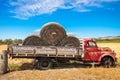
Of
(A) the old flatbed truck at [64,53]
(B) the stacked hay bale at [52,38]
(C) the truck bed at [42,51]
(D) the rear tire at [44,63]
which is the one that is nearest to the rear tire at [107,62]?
(A) the old flatbed truck at [64,53]

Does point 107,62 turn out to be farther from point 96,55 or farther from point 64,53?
point 64,53

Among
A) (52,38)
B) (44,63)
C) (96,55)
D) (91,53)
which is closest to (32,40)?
A: (52,38)

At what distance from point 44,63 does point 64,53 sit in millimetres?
1384

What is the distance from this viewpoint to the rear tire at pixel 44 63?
45.4 ft

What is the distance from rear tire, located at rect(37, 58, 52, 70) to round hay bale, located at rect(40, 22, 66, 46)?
101 centimetres

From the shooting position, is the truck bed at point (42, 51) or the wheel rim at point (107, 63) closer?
the truck bed at point (42, 51)

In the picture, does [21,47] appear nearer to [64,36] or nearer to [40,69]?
[40,69]

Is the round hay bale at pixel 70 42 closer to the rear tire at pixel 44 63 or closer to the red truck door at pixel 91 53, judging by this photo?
the red truck door at pixel 91 53

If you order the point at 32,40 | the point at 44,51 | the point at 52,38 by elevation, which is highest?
the point at 52,38

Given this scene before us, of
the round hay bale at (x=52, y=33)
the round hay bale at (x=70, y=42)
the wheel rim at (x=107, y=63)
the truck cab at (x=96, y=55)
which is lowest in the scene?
the wheel rim at (x=107, y=63)

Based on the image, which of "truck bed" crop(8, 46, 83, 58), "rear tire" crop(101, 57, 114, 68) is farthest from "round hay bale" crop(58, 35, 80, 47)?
"rear tire" crop(101, 57, 114, 68)

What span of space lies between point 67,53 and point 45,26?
84.7 inches

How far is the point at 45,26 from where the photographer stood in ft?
46.3

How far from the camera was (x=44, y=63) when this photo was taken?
13969 mm
